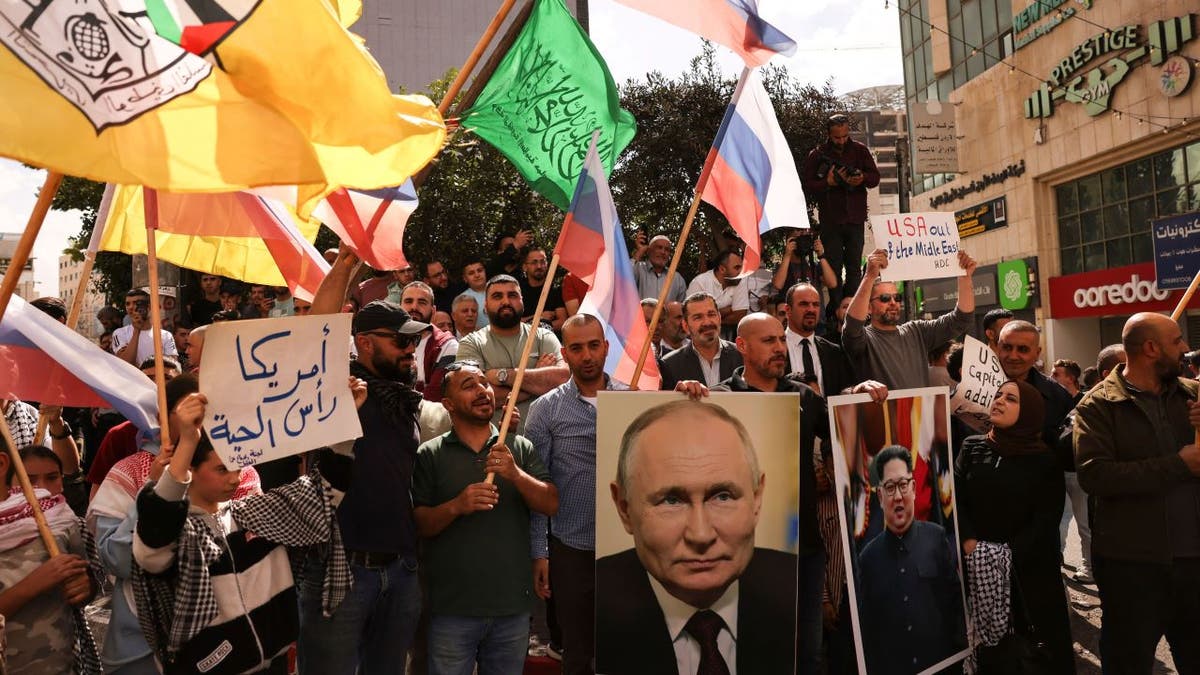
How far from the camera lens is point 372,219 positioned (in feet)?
15.1

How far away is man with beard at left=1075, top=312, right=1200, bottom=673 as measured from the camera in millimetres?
4629

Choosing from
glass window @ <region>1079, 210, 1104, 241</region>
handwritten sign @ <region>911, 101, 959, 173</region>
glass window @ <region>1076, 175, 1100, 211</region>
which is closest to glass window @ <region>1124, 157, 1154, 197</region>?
glass window @ <region>1076, 175, 1100, 211</region>

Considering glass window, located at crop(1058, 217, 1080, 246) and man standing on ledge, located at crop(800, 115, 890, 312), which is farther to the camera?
glass window, located at crop(1058, 217, 1080, 246)

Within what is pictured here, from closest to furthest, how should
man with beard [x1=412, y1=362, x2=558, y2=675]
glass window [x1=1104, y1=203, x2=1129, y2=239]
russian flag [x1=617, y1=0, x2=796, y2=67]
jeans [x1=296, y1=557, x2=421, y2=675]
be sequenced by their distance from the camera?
1. jeans [x1=296, y1=557, x2=421, y2=675]
2. man with beard [x1=412, y1=362, x2=558, y2=675]
3. russian flag [x1=617, y1=0, x2=796, y2=67]
4. glass window [x1=1104, y1=203, x2=1129, y2=239]

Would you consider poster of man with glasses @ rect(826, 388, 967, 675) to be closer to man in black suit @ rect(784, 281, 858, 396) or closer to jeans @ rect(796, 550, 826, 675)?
jeans @ rect(796, 550, 826, 675)

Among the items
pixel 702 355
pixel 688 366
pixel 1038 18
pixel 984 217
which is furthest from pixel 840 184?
pixel 984 217

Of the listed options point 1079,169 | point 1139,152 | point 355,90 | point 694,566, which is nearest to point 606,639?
point 694,566

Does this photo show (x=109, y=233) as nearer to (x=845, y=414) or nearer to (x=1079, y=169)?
(x=845, y=414)

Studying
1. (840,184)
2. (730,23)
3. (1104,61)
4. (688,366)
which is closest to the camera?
(730,23)

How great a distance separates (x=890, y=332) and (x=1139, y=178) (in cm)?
2112

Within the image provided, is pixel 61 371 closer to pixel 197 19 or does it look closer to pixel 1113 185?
pixel 197 19

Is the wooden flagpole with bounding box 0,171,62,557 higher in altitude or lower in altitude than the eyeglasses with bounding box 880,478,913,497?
higher

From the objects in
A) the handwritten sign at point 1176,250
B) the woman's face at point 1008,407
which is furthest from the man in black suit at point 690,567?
the handwritten sign at point 1176,250

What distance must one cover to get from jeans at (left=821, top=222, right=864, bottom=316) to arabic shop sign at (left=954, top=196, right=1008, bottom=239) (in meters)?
20.8
